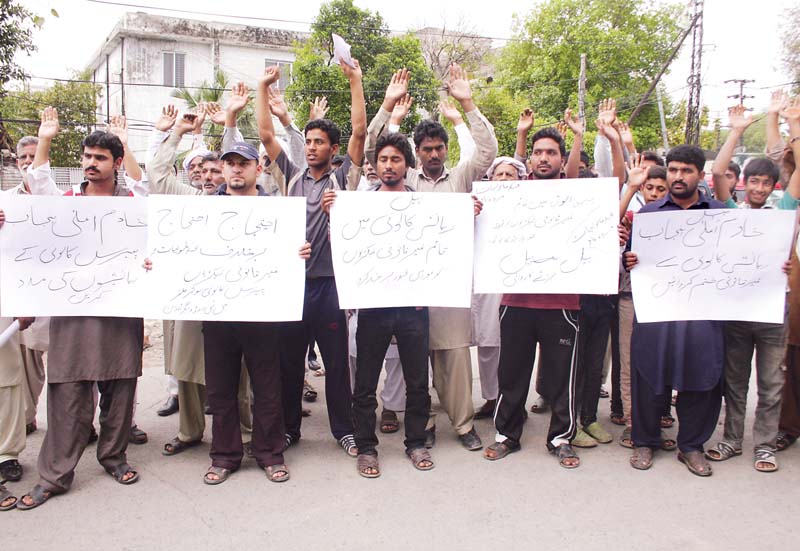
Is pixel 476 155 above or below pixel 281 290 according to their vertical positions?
above

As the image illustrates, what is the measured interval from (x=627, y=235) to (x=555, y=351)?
896mm

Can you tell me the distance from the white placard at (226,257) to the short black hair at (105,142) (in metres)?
0.45

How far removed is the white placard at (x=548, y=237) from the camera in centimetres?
386

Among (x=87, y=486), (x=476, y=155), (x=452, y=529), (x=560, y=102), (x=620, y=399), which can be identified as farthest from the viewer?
(x=560, y=102)

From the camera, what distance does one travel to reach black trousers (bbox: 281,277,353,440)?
4.07 metres

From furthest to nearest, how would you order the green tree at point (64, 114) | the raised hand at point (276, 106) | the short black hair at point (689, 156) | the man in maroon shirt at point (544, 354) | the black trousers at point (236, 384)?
the green tree at point (64, 114) → the raised hand at point (276, 106) → the man in maroon shirt at point (544, 354) → the short black hair at point (689, 156) → the black trousers at point (236, 384)

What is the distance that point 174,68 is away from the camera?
90.4ft

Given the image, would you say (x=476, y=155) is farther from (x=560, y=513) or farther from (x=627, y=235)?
(x=560, y=513)

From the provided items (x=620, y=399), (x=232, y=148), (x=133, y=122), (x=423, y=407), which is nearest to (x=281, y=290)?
(x=232, y=148)

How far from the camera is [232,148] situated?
150 inches

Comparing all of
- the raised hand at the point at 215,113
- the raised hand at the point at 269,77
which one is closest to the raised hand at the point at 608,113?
the raised hand at the point at 269,77

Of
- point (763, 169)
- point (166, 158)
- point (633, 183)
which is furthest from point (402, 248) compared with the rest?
point (763, 169)

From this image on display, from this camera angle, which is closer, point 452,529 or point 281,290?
point 452,529

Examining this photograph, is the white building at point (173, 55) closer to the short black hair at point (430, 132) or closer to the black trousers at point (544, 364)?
the short black hair at point (430, 132)
